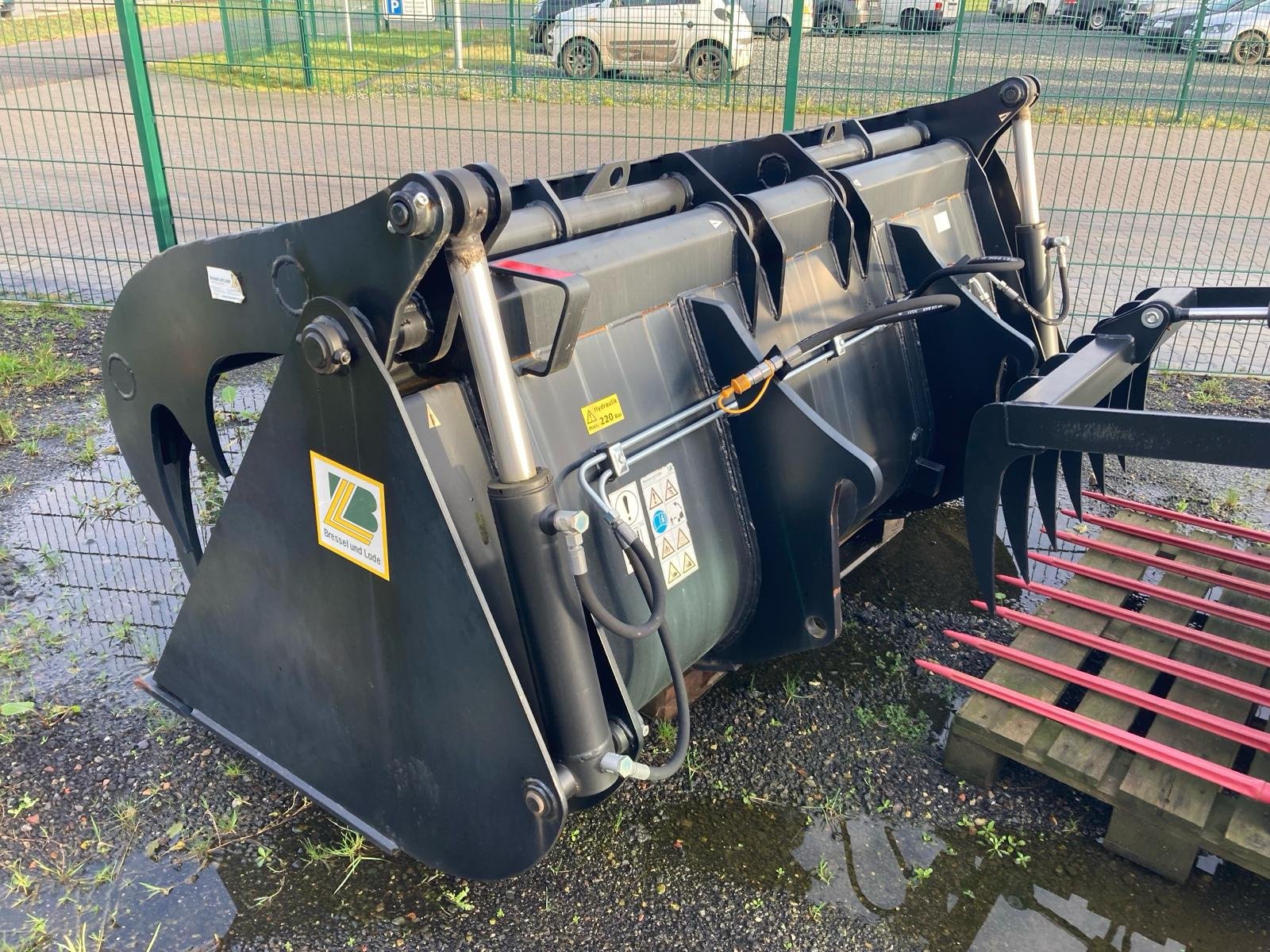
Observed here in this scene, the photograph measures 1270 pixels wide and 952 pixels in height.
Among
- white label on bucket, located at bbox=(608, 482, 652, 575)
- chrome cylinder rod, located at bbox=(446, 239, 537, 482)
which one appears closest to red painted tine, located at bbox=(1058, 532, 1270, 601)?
white label on bucket, located at bbox=(608, 482, 652, 575)

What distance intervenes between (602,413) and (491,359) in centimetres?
56

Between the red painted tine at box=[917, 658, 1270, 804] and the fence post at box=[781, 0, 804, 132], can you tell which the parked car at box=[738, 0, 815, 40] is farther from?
the red painted tine at box=[917, 658, 1270, 804]

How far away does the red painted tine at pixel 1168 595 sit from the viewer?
3.04m

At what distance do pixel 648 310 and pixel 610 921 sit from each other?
4.70 ft

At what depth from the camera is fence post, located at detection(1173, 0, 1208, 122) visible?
5.68 meters

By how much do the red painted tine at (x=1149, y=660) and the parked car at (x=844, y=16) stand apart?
395 centimetres

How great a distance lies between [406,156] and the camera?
33.1 feet

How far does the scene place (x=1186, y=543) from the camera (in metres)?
3.53

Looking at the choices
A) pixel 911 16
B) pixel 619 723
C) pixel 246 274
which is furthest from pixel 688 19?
pixel 619 723

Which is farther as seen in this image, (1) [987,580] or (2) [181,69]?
(2) [181,69]

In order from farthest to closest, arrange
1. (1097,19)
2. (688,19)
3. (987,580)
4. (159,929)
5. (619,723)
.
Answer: (1097,19) < (688,19) < (987,580) < (159,929) < (619,723)

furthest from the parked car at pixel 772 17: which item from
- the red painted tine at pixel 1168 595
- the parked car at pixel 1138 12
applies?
the red painted tine at pixel 1168 595

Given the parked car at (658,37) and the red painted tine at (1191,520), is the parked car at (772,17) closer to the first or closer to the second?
the parked car at (658,37)

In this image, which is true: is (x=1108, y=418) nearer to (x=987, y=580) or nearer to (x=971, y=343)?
(x=987, y=580)
